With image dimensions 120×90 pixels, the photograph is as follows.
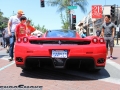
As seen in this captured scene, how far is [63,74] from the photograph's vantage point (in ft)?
17.4

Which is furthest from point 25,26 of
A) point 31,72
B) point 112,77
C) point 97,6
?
point 97,6

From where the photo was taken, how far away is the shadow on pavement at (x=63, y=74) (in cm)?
499

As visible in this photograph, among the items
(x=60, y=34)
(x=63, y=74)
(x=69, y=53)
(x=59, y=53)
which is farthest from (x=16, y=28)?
(x=69, y=53)

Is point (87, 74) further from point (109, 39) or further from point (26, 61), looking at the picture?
point (109, 39)

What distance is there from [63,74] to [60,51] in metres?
0.80

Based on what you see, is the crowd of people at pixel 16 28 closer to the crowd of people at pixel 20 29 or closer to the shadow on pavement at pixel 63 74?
the crowd of people at pixel 20 29

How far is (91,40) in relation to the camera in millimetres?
4945

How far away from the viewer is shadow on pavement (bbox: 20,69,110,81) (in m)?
4.99

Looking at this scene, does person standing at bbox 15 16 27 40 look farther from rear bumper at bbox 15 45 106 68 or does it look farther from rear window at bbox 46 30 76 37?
rear bumper at bbox 15 45 106 68

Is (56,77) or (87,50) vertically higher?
(87,50)

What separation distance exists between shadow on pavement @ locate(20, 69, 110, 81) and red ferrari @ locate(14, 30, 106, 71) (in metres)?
0.28

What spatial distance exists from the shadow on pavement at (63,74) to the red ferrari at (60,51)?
276 millimetres

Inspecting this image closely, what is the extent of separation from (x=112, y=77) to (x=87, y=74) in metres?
0.59

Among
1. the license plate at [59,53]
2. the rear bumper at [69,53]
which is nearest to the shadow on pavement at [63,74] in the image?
the rear bumper at [69,53]
